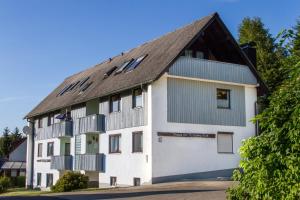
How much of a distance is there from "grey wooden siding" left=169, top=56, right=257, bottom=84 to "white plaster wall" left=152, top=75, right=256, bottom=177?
3.99 ft

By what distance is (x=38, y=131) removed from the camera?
4472 centimetres

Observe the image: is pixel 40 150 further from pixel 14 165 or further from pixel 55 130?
pixel 14 165

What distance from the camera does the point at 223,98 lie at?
97.1 feet

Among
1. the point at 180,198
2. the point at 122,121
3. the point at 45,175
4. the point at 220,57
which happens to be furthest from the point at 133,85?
the point at 45,175

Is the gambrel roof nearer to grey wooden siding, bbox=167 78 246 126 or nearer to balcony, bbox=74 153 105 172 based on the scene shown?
grey wooden siding, bbox=167 78 246 126

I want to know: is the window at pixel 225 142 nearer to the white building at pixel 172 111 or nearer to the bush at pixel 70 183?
the white building at pixel 172 111

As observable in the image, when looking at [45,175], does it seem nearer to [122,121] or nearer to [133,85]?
[122,121]

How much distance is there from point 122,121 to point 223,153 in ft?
21.5

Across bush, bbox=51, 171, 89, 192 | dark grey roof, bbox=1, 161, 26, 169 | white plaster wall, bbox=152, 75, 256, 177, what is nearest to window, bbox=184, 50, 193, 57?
white plaster wall, bbox=152, 75, 256, 177

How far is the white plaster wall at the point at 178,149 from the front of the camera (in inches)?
1027

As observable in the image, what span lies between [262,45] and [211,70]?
841 inches

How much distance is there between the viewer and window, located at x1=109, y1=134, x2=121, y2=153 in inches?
1172

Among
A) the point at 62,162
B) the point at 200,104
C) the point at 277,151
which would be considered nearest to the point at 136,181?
the point at 200,104

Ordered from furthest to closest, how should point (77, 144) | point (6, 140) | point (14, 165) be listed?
1. point (6, 140)
2. point (14, 165)
3. point (77, 144)
